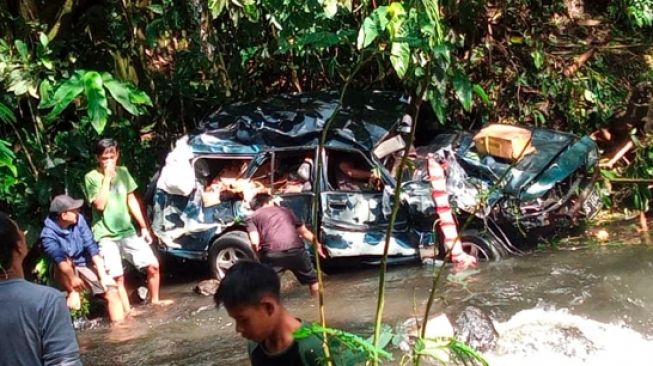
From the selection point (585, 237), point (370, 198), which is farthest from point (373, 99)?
point (585, 237)

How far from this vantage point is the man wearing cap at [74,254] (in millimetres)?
8070

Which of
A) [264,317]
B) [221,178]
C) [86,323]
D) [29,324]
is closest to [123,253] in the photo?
[86,323]

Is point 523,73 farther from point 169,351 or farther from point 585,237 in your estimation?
point 169,351

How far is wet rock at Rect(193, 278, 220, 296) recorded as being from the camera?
9445 millimetres

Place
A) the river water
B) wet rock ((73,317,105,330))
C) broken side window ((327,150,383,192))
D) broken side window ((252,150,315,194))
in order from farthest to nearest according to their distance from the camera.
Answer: broken side window ((252,150,315,194))
broken side window ((327,150,383,192))
wet rock ((73,317,105,330))
the river water

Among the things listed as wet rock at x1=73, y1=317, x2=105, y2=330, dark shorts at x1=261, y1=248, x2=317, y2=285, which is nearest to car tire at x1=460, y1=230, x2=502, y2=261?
dark shorts at x1=261, y1=248, x2=317, y2=285

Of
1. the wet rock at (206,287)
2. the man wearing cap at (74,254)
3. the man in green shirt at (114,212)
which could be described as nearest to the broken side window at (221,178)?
the wet rock at (206,287)

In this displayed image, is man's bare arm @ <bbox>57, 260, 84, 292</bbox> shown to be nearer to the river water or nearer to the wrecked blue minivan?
the river water

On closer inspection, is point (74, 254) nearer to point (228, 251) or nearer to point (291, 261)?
point (228, 251)

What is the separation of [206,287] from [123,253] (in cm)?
121

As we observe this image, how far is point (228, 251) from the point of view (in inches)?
373

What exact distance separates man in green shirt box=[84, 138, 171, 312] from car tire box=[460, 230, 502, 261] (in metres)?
3.30

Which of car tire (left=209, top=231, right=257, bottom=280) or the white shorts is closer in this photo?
the white shorts

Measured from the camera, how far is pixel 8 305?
309 centimetres
